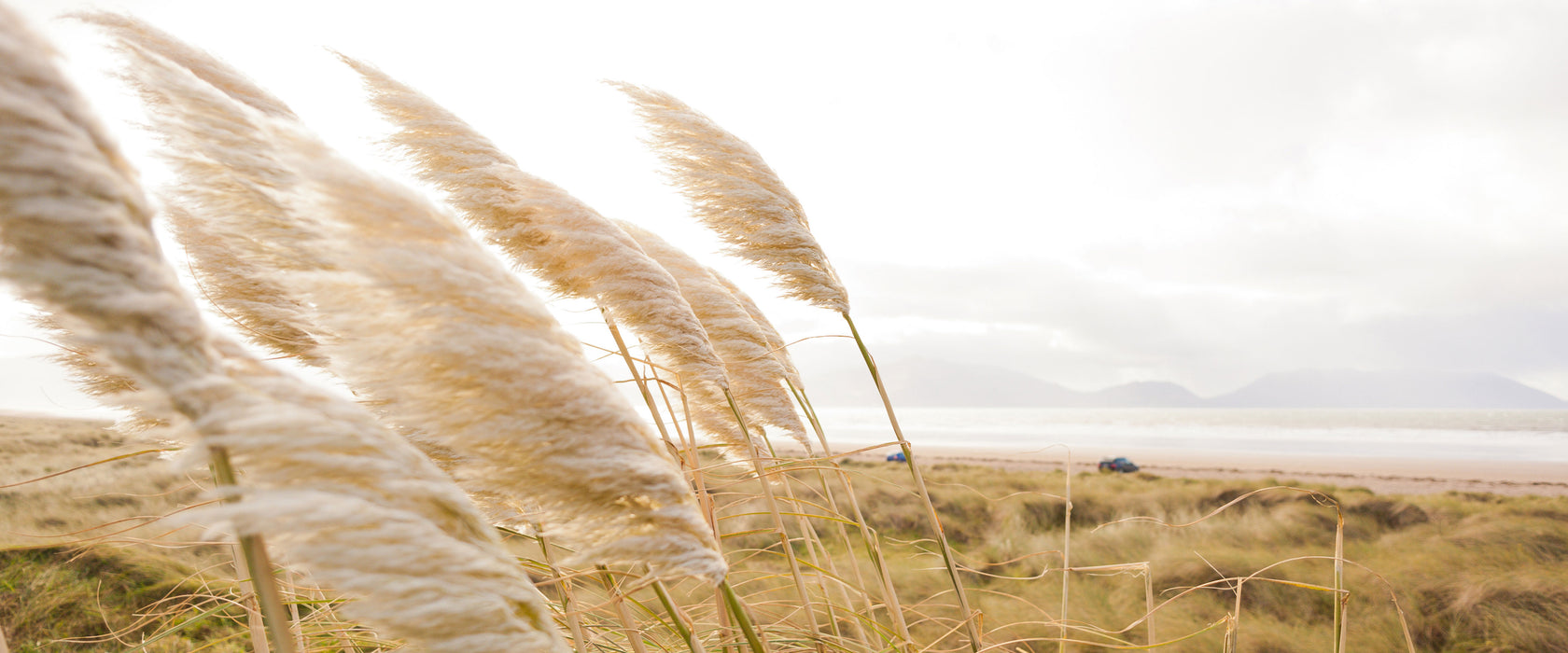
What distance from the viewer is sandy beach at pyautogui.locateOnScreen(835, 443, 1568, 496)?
659 inches

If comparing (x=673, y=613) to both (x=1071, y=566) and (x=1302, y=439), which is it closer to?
(x=1071, y=566)

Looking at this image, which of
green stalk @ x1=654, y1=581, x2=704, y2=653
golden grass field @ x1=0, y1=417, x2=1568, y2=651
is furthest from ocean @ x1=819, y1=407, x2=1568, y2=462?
green stalk @ x1=654, y1=581, x2=704, y2=653

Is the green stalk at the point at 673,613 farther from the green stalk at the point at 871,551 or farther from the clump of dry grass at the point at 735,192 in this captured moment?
the clump of dry grass at the point at 735,192

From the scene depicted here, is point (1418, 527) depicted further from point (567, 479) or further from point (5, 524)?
point (5, 524)

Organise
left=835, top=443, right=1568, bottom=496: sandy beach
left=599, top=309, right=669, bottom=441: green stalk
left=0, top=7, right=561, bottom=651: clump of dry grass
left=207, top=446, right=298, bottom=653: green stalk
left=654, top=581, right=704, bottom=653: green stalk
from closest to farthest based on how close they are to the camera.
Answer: left=0, top=7, right=561, bottom=651: clump of dry grass → left=207, top=446, right=298, bottom=653: green stalk → left=654, top=581, right=704, bottom=653: green stalk → left=599, top=309, right=669, bottom=441: green stalk → left=835, top=443, right=1568, bottom=496: sandy beach

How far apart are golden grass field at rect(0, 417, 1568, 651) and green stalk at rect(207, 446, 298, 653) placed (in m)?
0.80

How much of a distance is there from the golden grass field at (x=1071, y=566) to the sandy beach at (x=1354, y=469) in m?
4.10

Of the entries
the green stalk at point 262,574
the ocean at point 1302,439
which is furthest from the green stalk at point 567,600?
the ocean at point 1302,439

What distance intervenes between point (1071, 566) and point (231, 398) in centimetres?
708

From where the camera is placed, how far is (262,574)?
703 millimetres

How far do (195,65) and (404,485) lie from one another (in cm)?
121

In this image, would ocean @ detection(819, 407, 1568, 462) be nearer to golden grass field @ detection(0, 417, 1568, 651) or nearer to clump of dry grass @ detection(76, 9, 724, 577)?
golden grass field @ detection(0, 417, 1568, 651)

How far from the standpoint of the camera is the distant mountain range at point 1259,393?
155 m

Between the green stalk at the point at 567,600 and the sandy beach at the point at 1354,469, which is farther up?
the green stalk at the point at 567,600
